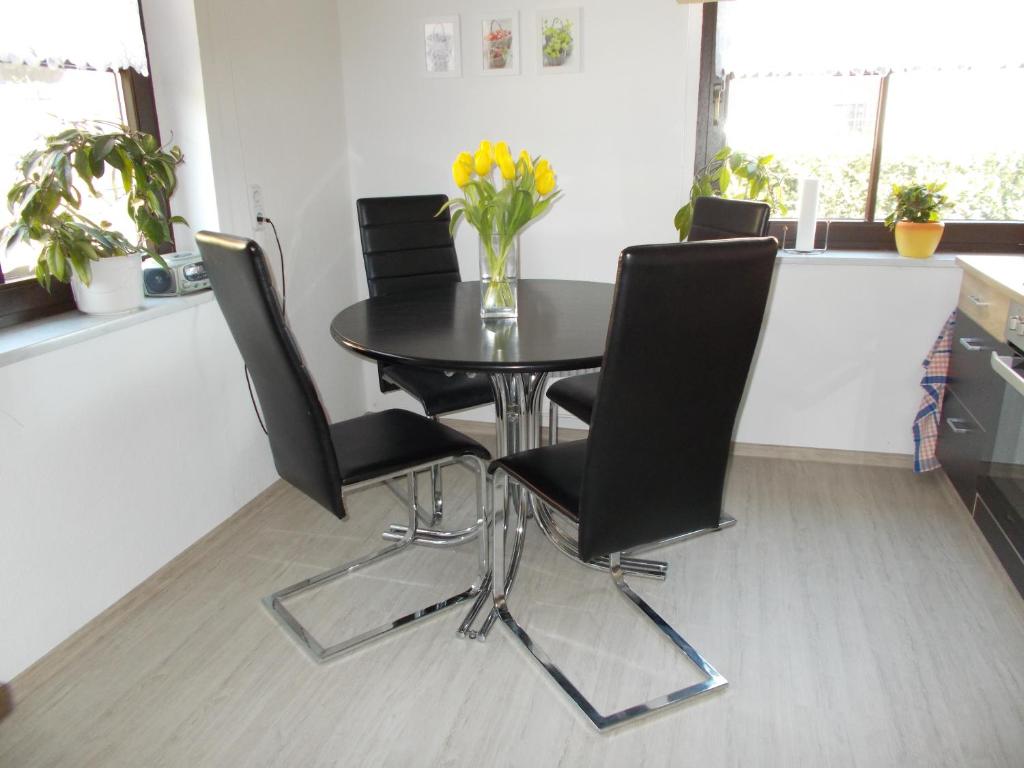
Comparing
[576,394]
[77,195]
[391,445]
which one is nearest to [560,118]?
[576,394]

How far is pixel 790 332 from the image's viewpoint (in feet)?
10.5

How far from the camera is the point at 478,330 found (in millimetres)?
2199

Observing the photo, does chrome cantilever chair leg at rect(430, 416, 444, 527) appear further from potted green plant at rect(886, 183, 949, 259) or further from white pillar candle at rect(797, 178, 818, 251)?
potted green plant at rect(886, 183, 949, 259)

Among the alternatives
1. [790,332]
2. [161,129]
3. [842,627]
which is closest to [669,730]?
[842,627]

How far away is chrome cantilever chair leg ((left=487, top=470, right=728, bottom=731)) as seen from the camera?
1.85 m

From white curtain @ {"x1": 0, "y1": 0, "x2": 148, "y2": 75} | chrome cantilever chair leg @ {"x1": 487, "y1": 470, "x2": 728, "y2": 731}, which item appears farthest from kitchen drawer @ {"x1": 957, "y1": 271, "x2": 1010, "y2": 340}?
white curtain @ {"x1": 0, "y1": 0, "x2": 148, "y2": 75}

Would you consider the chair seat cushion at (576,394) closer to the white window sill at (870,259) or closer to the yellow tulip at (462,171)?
the yellow tulip at (462,171)

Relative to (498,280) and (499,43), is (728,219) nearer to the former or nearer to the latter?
(498,280)

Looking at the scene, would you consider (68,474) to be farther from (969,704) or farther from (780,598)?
(969,704)

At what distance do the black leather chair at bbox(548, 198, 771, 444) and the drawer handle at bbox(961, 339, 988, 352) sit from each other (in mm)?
804

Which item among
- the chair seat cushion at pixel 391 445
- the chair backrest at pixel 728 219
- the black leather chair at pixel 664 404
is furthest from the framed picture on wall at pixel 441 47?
the black leather chair at pixel 664 404

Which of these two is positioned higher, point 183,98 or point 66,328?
point 183,98

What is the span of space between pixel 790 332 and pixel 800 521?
0.81 meters

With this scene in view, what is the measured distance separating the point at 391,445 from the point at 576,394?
71 centimetres
